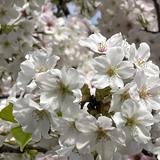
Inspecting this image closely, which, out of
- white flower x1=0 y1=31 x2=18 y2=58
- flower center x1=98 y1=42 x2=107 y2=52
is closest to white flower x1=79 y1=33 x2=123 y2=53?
flower center x1=98 y1=42 x2=107 y2=52

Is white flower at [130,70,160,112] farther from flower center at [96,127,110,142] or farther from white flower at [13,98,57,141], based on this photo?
white flower at [13,98,57,141]

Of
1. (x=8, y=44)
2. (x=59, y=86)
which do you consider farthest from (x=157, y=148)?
(x=8, y=44)

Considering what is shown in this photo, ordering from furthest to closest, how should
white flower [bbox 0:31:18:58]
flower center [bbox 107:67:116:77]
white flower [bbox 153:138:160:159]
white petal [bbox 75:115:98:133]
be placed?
1. white flower [bbox 0:31:18:58]
2. white flower [bbox 153:138:160:159]
3. flower center [bbox 107:67:116:77]
4. white petal [bbox 75:115:98:133]

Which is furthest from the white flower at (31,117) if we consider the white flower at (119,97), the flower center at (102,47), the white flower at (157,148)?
the white flower at (157,148)

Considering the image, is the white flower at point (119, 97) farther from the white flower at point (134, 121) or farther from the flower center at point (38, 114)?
the flower center at point (38, 114)

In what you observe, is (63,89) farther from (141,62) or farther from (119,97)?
(141,62)

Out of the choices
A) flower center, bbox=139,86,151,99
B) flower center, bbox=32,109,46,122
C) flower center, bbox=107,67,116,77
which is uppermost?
flower center, bbox=107,67,116,77

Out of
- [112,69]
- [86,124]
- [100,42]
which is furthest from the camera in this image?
[100,42]
